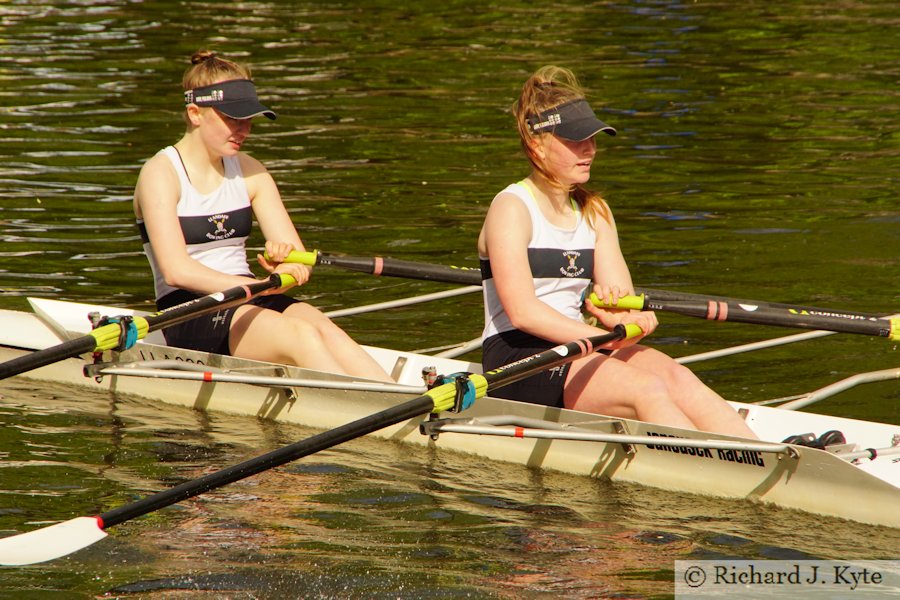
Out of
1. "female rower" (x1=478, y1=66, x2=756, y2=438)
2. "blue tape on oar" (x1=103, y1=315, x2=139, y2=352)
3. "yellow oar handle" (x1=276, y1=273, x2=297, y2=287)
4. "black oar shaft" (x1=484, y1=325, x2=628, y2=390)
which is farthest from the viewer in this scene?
"yellow oar handle" (x1=276, y1=273, x2=297, y2=287)

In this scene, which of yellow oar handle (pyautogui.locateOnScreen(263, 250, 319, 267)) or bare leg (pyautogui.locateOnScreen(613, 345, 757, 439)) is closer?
bare leg (pyautogui.locateOnScreen(613, 345, 757, 439))

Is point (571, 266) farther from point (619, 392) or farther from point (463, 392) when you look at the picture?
point (463, 392)

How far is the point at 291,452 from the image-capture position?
5.96m

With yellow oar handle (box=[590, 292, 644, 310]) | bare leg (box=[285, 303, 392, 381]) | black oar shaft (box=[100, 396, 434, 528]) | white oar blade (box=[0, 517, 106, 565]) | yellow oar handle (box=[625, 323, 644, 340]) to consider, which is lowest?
white oar blade (box=[0, 517, 106, 565])

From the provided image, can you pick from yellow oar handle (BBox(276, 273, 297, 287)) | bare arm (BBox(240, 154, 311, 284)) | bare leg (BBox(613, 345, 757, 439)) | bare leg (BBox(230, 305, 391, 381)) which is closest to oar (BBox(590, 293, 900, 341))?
bare leg (BBox(613, 345, 757, 439))

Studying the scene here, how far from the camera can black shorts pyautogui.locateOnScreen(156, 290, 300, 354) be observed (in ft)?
26.0

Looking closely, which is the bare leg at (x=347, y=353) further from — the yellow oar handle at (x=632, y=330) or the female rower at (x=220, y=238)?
the yellow oar handle at (x=632, y=330)

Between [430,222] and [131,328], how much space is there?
5.79 m

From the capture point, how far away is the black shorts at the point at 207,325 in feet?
26.0

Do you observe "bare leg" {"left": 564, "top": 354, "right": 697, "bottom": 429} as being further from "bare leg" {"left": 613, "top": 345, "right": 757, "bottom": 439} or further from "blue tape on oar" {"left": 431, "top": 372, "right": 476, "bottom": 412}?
"blue tape on oar" {"left": 431, "top": 372, "right": 476, "bottom": 412}

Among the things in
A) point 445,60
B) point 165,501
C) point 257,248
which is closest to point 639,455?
point 165,501

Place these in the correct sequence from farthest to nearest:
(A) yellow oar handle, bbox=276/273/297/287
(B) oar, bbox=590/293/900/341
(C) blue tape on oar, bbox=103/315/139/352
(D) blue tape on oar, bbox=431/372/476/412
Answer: (A) yellow oar handle, bbox=276/273/297/287, (C) blue tape on oar, bbox=103/315/139/352, (B) oar, bbox=590/293/900/341, (D) blue tape on oar, bbox=431/372/476/412

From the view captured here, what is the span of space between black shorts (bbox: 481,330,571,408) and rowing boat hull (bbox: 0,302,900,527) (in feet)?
0.40

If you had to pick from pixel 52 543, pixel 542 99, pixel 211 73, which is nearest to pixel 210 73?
pixel 211 73
